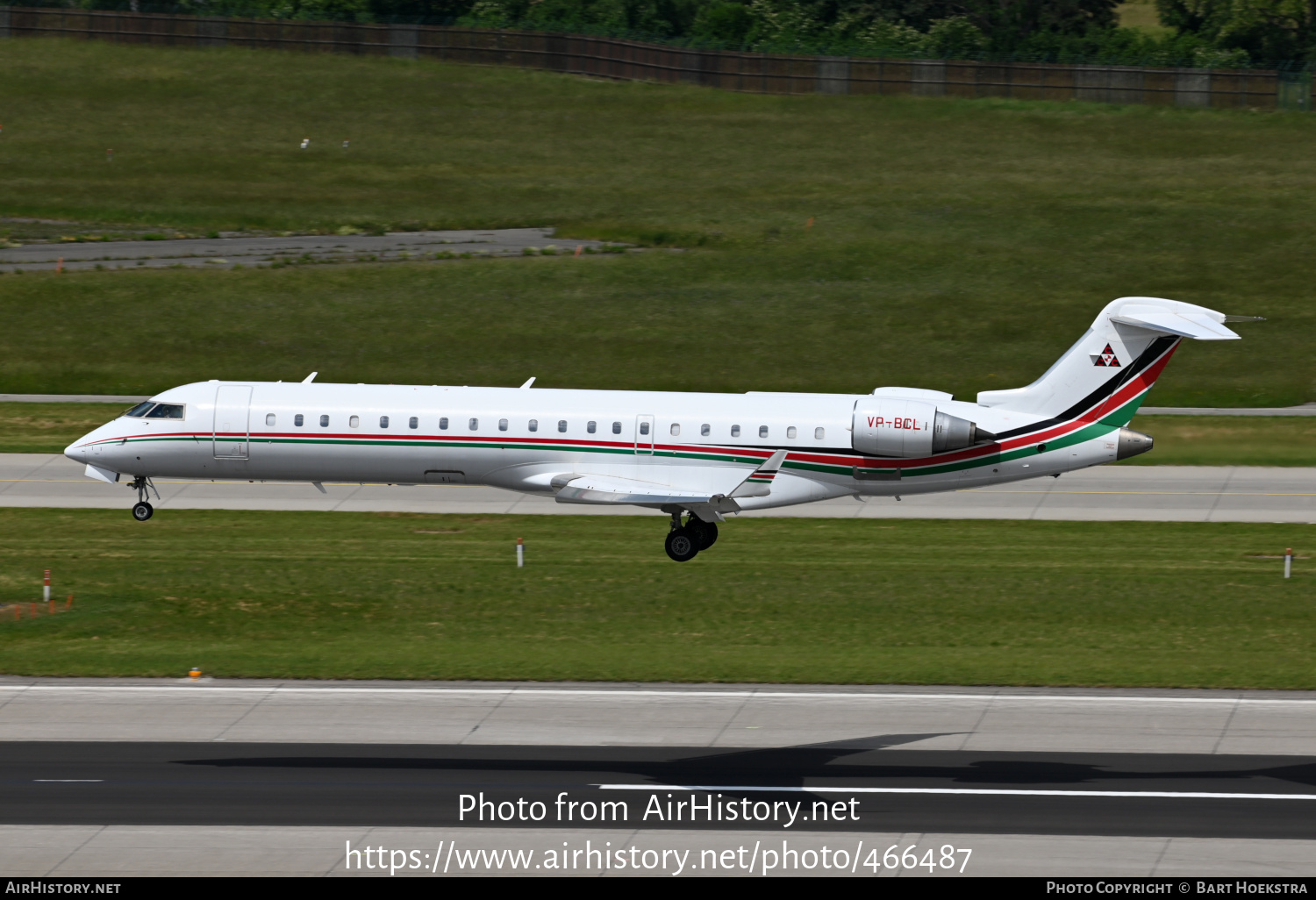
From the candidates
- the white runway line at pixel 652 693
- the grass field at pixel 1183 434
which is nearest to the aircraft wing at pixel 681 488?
the white runway line at pixel 652 693

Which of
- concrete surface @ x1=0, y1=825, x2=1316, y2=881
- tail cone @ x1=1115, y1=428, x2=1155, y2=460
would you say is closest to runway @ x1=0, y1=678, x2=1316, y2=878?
concrete surface @ x1=0, y1=825, x2=1316, y2=881

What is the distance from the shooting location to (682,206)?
3514 inches

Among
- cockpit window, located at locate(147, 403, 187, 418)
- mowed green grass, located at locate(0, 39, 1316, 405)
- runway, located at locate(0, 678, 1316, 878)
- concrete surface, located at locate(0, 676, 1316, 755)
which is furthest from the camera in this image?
mowed green grass, located at locate(0, 39, 1316, 405)

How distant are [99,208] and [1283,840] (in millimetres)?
76504

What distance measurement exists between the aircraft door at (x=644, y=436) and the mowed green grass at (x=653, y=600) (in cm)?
350

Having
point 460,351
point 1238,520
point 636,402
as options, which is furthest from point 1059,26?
point 636,402

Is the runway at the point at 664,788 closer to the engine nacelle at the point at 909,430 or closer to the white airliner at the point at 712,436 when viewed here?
the engine nacelle at the point at 909,430

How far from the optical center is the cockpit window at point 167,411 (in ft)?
141

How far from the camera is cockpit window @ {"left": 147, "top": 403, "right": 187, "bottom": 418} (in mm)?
43031

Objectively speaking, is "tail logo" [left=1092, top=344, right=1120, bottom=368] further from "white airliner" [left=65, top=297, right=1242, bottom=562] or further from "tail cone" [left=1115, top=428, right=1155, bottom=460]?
"tail cone" [left=1115, top=428, right=1155, bottom=460]

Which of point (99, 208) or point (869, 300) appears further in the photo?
point (99, 208)

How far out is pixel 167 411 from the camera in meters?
43.2

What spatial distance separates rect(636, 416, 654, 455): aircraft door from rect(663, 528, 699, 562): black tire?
2789 mm

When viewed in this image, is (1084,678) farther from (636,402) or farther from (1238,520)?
(1238,520)
